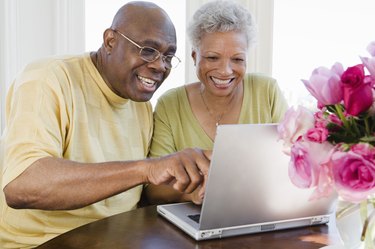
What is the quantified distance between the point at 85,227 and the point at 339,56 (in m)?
2.04

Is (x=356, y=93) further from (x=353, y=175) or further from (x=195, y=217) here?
(x=195, y=217)

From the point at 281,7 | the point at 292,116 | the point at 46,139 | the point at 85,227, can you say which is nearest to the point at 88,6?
the point at 281,7

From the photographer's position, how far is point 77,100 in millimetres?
1672

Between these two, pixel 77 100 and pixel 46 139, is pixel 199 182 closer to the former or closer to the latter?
pixel 46 139

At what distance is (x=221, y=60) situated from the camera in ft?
6.82

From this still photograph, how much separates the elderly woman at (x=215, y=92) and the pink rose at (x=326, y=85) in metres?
1.14

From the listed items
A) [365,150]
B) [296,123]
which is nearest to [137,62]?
[296,123]

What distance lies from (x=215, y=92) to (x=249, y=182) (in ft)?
3.12

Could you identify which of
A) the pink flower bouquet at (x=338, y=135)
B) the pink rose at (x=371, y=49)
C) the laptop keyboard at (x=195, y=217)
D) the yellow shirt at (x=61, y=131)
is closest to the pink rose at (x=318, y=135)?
the pink flower bouquet at (x=338, y=135)

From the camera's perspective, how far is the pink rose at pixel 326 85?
0.88 meters

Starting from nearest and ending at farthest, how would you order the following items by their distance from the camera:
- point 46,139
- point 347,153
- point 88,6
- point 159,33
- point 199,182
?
point 347,153 → point 199,182 → point 46,139 → point 159,33 → point 88,6

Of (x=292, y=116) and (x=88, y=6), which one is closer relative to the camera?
(x=292, y=116)

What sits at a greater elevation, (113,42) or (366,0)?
(366,0)

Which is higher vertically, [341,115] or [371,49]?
[371,49]
